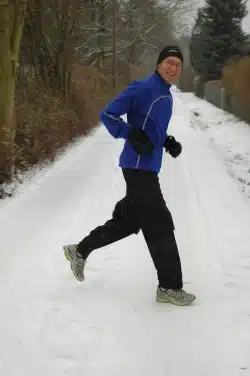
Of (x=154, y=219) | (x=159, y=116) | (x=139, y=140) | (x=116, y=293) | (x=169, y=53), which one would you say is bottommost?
(x=116, y=293)

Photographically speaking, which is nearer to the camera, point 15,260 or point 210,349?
point 210,349

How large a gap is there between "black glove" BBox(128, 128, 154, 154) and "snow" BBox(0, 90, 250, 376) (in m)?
1.25

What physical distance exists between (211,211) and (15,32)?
449 centimetres

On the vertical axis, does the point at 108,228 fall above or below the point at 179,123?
above

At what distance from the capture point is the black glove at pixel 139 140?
376 cm

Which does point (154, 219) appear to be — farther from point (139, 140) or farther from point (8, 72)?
point (8, 72)

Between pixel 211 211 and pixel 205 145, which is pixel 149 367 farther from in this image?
pixel 205 145

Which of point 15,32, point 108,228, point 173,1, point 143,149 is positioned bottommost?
point 108,228

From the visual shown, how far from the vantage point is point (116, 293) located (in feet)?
14.2

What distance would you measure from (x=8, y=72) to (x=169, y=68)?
5.35 m

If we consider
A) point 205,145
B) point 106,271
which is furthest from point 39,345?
point 205,145

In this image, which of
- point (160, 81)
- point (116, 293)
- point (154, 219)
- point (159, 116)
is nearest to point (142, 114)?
point (159, 116)

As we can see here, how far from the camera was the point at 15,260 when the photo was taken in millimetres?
5164

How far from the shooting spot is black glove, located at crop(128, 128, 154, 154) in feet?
12.3
